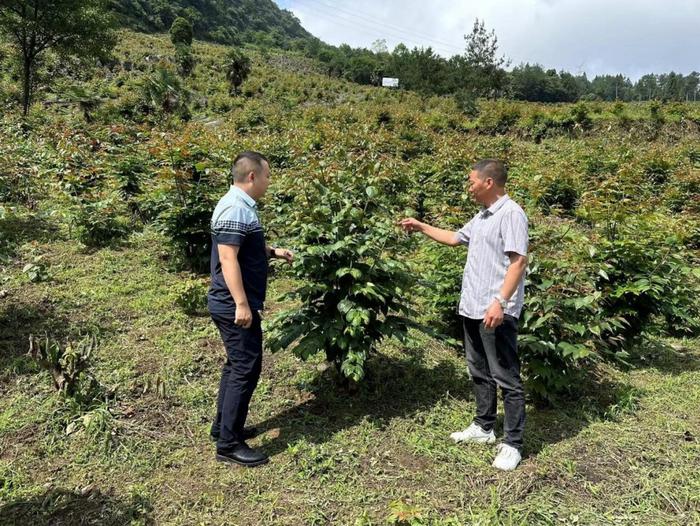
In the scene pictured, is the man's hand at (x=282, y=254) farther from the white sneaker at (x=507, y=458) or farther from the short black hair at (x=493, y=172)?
the white sneaker at (x=507, y=458)

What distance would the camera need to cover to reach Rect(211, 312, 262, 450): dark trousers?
2.67 meters

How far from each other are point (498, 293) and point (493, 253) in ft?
0.75

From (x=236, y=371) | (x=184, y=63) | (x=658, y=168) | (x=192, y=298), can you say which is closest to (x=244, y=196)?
(x=236, y=371)

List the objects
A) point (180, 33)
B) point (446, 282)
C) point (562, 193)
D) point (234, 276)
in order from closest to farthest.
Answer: point (234, 276) < point (446, 282) < point (562, 193) < point (180, 33)

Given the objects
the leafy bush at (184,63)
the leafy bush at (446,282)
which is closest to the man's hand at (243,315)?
the leafy bush at (446,282)

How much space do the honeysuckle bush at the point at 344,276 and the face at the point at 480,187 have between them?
2.08 feet

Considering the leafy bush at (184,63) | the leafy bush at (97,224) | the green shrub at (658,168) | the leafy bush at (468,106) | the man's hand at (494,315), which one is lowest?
the leafy bush at (97,224)

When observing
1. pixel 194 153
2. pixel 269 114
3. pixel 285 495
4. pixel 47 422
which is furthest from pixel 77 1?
pixel 285 495

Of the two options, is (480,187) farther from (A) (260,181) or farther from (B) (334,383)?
(B) (334,383)

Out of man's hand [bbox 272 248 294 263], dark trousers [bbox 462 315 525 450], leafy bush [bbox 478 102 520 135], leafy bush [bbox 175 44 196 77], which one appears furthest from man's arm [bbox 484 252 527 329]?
leafy bush [bbox 175 44 196 77]

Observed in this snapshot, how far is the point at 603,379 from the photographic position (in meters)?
3.97

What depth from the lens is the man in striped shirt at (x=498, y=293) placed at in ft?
8.41

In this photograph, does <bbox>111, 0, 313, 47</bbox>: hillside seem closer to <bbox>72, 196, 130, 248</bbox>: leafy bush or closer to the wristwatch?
<bbox>72, 196, 130, 248</bbox>: leafy bush

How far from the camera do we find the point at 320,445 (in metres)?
2.94
